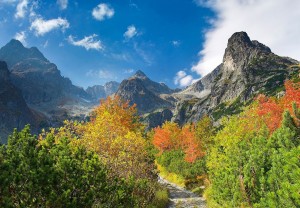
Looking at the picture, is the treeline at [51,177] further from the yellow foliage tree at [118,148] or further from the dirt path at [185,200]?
the dirt path at [185,200]

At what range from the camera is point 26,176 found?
1378 cm

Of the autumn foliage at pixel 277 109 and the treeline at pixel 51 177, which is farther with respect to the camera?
the autumn foliage at pixel 277 109

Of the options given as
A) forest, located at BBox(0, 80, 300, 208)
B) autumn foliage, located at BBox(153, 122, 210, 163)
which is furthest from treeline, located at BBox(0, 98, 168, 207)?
autumn foliage, located at BBox(153, 122, 210, 163)

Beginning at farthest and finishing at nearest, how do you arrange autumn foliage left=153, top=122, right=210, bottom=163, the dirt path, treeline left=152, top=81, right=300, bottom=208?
autumn foliage left=153, top=122, right=210, bottom=163 < the dirt path < treeline left=152, top=81, right=300, bottom=208

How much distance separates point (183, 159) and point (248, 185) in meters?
44.7

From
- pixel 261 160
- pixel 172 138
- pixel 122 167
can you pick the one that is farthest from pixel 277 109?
pixel 172 138

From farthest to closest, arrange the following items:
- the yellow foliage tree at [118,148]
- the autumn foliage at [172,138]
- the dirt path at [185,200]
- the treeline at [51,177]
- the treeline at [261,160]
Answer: the autumn foliage at [172,138] → the dirt path at [185,200] → the yellow foliage tree at [118,148] → the treeline at [261,160] → the treeline at [51,177]

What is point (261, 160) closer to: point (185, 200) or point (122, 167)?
point (122, 167)

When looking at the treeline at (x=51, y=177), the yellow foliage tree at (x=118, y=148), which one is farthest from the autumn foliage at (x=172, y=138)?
the treeline at (x=51, y=177)

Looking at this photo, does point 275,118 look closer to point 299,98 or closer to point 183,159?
point 299,98

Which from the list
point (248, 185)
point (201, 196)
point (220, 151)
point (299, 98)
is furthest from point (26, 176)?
point (201, 196)

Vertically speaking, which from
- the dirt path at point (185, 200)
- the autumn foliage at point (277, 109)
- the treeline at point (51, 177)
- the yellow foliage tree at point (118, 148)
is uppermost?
the autumn foliage at point (277, 109)

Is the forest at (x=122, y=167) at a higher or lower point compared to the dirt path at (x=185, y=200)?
higher

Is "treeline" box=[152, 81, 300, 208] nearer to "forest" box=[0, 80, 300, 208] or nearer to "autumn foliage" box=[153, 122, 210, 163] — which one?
"forest" box=[0, 80, 300, 208]
